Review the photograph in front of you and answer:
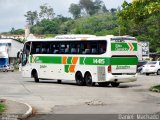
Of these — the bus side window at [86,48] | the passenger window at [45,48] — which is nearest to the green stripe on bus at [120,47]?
the bus side window at [86,48]

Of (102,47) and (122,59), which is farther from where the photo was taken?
(102,47)

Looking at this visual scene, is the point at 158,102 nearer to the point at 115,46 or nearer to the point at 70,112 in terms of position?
A: the point at 70,112

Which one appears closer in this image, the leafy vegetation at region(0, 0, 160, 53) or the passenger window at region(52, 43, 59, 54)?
the leafy vegetation at region(0, 0, 160, 53)

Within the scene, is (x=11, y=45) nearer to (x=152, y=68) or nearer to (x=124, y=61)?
(x=152, y=68)

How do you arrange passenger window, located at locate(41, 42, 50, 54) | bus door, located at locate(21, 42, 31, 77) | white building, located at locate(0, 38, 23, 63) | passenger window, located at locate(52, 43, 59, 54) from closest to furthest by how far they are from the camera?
passenger window, located at locate(52, 43, 59, 54) < passenger window, located at locate(41, 42, 50, 54) < bus door, located at locate(21, 42, 31, 77) < white building, located at locate(0, 38, 23, 63)

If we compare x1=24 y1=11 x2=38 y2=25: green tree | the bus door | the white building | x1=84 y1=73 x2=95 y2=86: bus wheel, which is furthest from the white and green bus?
x1=24 y1=11 x2=38 y2=25: green tree

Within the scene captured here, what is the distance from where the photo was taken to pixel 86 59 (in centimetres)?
3170

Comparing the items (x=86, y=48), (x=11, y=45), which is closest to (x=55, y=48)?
(x=86, y=48)

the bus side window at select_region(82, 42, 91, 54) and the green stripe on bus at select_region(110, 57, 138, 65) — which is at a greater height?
the bus side window at select_region(82, 42, 91, 54)

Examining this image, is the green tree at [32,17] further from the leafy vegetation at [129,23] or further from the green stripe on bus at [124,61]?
the green stripe on bus at [124,61]

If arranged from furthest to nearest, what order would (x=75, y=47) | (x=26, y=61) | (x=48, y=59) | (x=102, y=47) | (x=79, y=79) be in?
(x=26, y=61)
(x=48, y=59)
(x=75, y=47)
(x=79, y=79)
(x=102, y=47)

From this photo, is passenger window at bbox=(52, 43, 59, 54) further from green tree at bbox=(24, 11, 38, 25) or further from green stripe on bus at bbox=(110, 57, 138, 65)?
green tree at bbox=(24, 11, 38, 25)

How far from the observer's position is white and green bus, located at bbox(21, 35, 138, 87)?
30.3 meters

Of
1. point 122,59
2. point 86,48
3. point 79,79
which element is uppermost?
point 86,48
